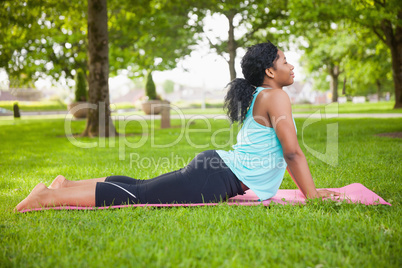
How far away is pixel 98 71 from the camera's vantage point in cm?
1143

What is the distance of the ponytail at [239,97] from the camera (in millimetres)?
3355

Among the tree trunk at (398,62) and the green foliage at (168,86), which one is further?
the green foliage at (168,86)

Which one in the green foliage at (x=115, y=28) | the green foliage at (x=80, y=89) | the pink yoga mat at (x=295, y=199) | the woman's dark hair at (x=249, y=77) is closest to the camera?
the woman's dark hair at (x=249, y=77)

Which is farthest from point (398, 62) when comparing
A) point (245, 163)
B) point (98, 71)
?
point (245, 163)

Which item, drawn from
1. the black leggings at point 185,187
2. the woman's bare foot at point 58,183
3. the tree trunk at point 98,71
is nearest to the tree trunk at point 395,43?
the tree trunk at point 98,71

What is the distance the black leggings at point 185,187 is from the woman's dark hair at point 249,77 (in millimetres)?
511

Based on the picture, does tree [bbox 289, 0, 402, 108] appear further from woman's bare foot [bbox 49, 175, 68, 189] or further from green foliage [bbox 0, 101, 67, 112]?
green foliage [bbox 0, 101, 67, 112]

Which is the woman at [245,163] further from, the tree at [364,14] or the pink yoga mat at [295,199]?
the tree at [364,14]

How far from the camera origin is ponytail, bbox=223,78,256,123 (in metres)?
3.36

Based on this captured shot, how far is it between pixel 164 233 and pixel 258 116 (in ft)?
4.63

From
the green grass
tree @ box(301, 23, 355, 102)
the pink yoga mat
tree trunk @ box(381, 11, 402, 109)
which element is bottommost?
the green grass

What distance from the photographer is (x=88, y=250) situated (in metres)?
2.51

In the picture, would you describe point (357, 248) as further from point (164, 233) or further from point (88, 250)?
point (88, 250)

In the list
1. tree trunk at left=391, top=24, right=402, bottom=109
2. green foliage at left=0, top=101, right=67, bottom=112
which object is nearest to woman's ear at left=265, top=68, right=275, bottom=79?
tree trunk at left=391, top=24, right=402, bottom=109
